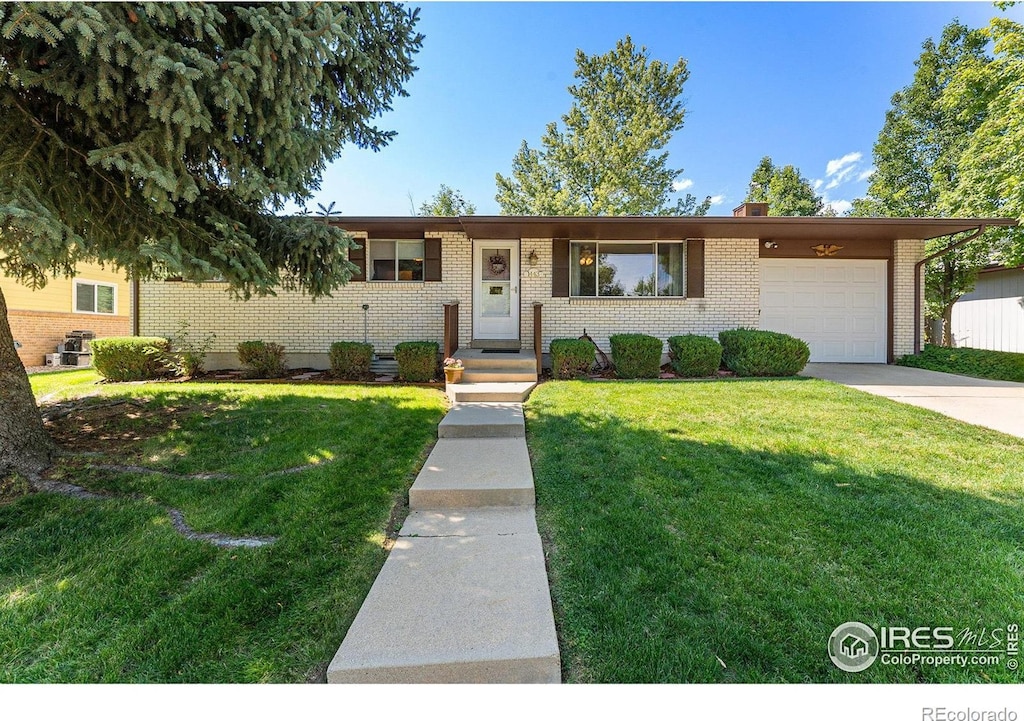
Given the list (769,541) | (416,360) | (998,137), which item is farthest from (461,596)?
(998,137)

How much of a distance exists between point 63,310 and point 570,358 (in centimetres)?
1498

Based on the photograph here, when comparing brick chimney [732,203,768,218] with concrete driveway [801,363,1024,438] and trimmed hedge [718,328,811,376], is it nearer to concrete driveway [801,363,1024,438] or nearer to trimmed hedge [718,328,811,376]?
trimmed hedge [718,328,811,376]

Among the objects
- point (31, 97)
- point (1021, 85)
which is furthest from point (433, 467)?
point (1021, 85)

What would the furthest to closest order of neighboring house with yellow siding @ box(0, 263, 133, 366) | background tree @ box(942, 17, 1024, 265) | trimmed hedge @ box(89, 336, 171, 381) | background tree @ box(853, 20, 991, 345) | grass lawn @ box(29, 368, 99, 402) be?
background tree @ box(853, 20, 991, 345), neighboring house with yellow siding @ box(0, 263, 133, 366), background tree @ box(942, 17, 1024, 265), trimmed hedge @ box(89, 336, 171, 381), grass lawn @ box(29, 368, 99, 402)

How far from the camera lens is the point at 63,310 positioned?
483 inches

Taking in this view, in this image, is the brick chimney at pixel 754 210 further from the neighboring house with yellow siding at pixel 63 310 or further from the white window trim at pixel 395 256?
the neighboring house with yellow siding at pixel 63 310

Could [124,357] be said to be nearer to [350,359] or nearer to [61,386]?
[61,386]

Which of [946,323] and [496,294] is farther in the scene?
[946,323]

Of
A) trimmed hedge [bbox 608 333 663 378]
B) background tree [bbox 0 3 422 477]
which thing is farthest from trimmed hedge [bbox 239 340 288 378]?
trimmed hedge [bbox 608 333 663 378]

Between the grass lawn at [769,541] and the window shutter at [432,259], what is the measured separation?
5396mm

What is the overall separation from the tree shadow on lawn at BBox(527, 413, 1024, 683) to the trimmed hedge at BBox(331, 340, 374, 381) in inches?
210

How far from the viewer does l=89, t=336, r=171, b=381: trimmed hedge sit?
7.23 metres

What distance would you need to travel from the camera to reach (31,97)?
331 cm

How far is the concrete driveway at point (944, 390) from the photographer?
15.2 feet
